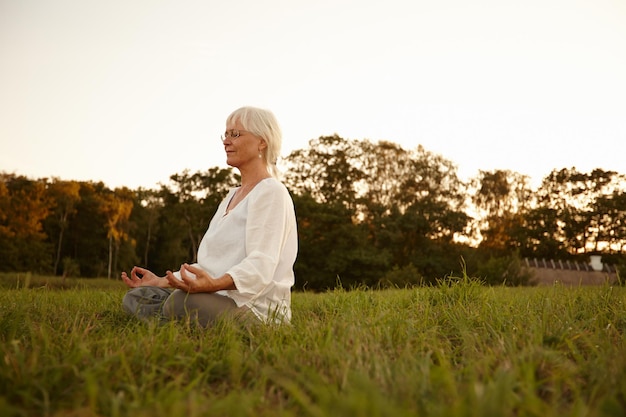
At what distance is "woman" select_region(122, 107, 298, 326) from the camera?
3.37 m

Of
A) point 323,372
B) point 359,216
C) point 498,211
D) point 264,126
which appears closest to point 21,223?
point 359,216

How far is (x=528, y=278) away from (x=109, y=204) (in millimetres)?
39356

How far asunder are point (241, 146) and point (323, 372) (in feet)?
7.25

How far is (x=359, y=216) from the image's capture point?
3847 centimetres

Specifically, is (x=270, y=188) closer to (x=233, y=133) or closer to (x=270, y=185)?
(x=270, y=185)

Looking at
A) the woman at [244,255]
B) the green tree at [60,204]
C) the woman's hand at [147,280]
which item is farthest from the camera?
the green tree at [60,204]

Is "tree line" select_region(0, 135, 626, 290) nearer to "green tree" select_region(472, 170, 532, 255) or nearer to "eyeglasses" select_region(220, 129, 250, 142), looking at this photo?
"green tree" select_region(472, 170, 532, 255)

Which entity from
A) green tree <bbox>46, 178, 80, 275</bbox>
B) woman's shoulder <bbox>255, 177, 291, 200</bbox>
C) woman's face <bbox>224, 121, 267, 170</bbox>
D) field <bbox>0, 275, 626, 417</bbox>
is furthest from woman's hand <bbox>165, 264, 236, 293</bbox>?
green tree <bbox>46, 178, 80, 275</bbox>

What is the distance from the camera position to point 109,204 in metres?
47.6

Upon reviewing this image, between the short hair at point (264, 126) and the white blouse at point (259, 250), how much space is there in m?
0.44

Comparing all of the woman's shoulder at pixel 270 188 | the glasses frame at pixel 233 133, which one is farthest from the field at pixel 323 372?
the glasses frame at pixel 233 133

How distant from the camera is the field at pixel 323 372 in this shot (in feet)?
5.48

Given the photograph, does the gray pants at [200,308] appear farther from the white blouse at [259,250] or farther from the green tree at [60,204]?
the green tree at [60,204]

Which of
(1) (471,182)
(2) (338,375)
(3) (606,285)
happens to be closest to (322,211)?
(1) (471,182)
